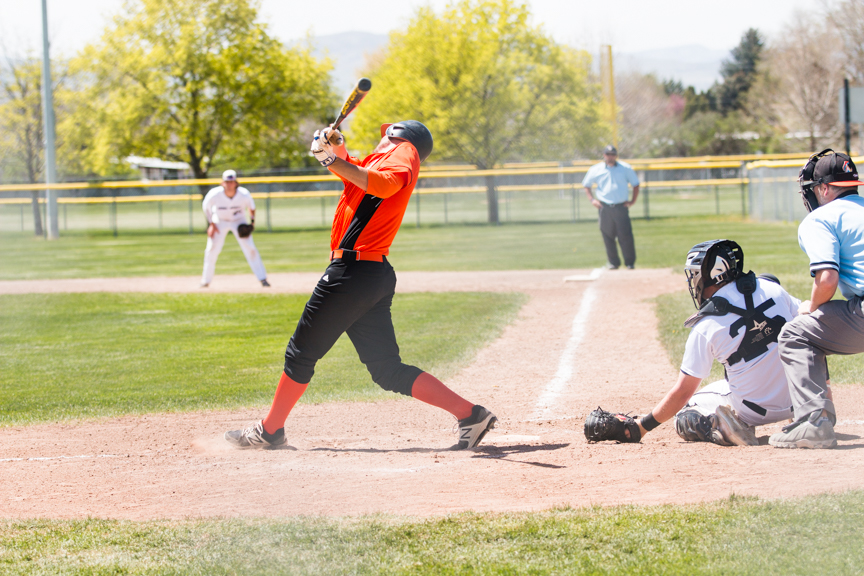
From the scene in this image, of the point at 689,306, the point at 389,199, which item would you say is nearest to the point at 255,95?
the point at 689,306

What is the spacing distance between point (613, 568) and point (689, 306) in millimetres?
7967

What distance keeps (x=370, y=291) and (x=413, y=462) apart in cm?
106

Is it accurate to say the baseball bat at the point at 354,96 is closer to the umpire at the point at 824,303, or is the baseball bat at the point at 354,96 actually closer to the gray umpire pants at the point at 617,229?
the umpire at the point at 824,303

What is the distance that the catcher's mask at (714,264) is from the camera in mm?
4695

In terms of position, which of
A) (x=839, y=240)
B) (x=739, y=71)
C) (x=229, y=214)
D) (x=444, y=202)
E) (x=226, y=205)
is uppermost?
(x=739, y=71)

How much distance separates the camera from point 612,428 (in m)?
5.14

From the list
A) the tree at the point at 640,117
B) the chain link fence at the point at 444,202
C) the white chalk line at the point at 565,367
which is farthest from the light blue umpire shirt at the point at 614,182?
the tree at the point at 640,117

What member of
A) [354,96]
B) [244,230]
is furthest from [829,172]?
[244,230]

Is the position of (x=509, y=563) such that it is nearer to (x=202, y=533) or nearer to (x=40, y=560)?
(x=202, y=533)

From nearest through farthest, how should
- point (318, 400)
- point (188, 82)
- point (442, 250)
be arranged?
point (318, 400) < point (442, 250) < point (188, 82)

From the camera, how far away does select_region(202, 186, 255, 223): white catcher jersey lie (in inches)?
570

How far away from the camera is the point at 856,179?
476cm

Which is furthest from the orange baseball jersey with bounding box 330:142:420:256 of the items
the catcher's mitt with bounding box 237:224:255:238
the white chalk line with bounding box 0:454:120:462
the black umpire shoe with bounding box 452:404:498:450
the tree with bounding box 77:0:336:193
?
the tree with bounding box 77:0:336:193

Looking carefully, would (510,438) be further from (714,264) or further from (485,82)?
(485,82)
